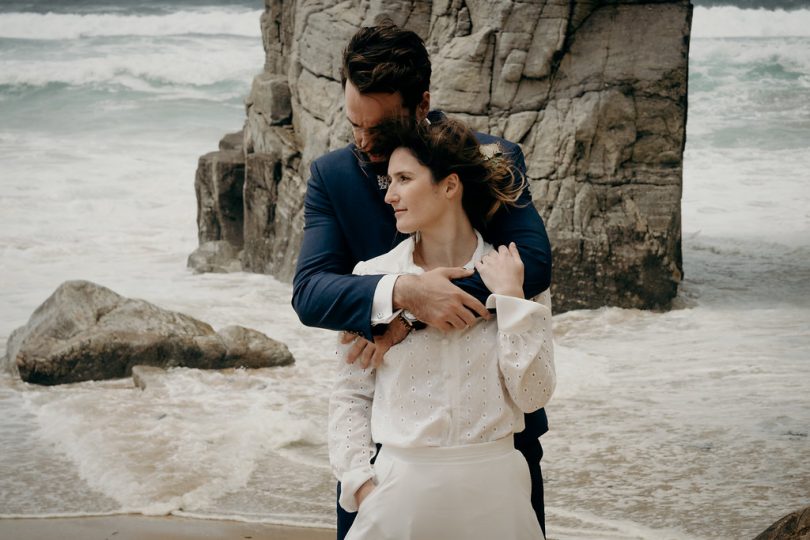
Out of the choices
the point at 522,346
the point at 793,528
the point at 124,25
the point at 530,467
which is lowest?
the point at 124,25

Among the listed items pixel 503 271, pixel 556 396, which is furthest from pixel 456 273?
pixel 556 396

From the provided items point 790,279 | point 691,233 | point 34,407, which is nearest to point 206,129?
point 691,233

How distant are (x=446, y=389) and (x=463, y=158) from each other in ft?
1.86

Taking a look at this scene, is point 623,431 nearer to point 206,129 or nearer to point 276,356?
point 276,356

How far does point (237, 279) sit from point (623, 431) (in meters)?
6.23

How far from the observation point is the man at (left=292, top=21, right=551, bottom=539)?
8.25 ft

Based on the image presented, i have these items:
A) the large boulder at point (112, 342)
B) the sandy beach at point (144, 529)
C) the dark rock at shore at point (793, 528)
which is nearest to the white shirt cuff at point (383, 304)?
the dark rock at shore at point (793, 528)

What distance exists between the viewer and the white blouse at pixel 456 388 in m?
2.47

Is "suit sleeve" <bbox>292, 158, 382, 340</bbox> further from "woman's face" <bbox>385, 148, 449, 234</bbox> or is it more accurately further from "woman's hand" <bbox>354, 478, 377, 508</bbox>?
"woman's hand" <bbox>354, 478, 377, 508</bbox>

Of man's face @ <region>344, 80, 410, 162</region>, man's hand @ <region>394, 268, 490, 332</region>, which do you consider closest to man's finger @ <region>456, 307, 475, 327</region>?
man's hand @ <region>394, 268, 490, 332</region>

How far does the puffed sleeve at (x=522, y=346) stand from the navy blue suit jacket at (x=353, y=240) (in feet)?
0.32

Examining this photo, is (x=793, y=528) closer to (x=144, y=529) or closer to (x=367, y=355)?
(x=367, y=355)

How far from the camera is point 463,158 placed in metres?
2.63

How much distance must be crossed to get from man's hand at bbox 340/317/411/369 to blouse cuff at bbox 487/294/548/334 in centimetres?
23
